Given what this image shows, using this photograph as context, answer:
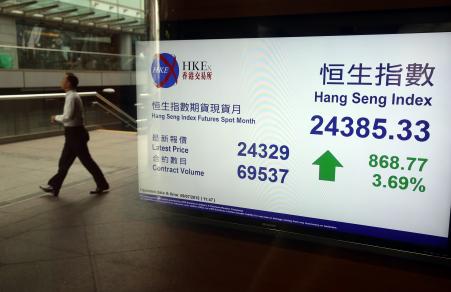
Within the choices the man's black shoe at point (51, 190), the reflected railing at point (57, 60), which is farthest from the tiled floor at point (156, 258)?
the reflected railing at point (57, 60)

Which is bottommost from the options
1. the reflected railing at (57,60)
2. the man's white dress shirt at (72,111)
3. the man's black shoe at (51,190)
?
the man's black shoe at (51,190)

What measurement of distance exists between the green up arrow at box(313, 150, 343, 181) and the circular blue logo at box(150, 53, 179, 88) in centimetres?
166

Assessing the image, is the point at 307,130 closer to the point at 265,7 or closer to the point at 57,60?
the point at 265,7

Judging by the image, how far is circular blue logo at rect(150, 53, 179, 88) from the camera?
4.23 metres

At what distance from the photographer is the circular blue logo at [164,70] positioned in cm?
423

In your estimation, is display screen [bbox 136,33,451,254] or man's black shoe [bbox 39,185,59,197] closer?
display screen [bbox 136,33,451,254]

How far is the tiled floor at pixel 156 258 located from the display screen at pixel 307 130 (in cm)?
29

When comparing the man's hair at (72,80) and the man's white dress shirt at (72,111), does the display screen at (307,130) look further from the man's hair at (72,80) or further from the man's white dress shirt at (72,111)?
the man's hair at (72,80)

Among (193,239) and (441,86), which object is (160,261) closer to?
(193,239)

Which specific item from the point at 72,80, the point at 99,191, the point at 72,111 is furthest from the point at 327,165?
the point at 72,80

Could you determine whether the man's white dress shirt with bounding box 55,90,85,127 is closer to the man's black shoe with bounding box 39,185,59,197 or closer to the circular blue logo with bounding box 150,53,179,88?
the man's black shoe with bounding box 39,185,59,197

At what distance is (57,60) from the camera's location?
46.7ft

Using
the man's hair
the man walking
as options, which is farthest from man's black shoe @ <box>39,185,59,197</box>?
the man's hair

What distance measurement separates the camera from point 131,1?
23156 mm
